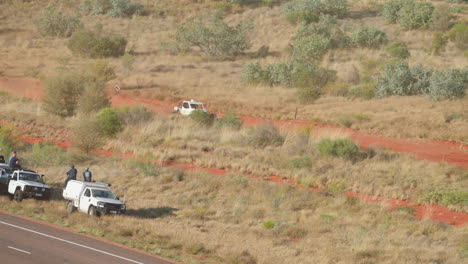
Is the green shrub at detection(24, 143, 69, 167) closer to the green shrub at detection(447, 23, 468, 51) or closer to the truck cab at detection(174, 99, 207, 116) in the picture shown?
the truck cab at detection(174, 99, 207, 116)

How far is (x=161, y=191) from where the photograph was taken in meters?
29.2

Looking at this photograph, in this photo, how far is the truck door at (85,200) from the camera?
24188 millimetres

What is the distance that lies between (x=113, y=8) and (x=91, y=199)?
65.8 meters

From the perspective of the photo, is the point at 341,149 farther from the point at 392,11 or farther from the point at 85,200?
the point at 392,11

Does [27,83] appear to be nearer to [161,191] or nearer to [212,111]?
[212,111]

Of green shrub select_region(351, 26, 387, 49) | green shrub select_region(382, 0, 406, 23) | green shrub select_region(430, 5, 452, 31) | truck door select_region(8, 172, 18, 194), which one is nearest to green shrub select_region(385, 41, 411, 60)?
green shrub select_region(351, 26, 387, 49)

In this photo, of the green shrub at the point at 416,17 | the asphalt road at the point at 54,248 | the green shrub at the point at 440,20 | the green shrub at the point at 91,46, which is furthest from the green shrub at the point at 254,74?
the asphalt road at the point at 54,248

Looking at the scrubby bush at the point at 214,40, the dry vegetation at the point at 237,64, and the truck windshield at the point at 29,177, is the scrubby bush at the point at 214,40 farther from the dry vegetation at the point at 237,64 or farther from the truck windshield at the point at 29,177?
the truck windshield at the point at 29,177

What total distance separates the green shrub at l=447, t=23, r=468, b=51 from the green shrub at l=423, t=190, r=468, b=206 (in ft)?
Result: 123

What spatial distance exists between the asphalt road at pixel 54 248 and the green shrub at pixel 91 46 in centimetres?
4463

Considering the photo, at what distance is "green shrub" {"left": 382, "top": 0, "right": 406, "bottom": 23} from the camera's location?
243 feet

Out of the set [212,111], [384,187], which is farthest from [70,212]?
[212,111]

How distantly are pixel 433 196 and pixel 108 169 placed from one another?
49.9 ft

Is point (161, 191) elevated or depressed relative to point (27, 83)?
depressed
